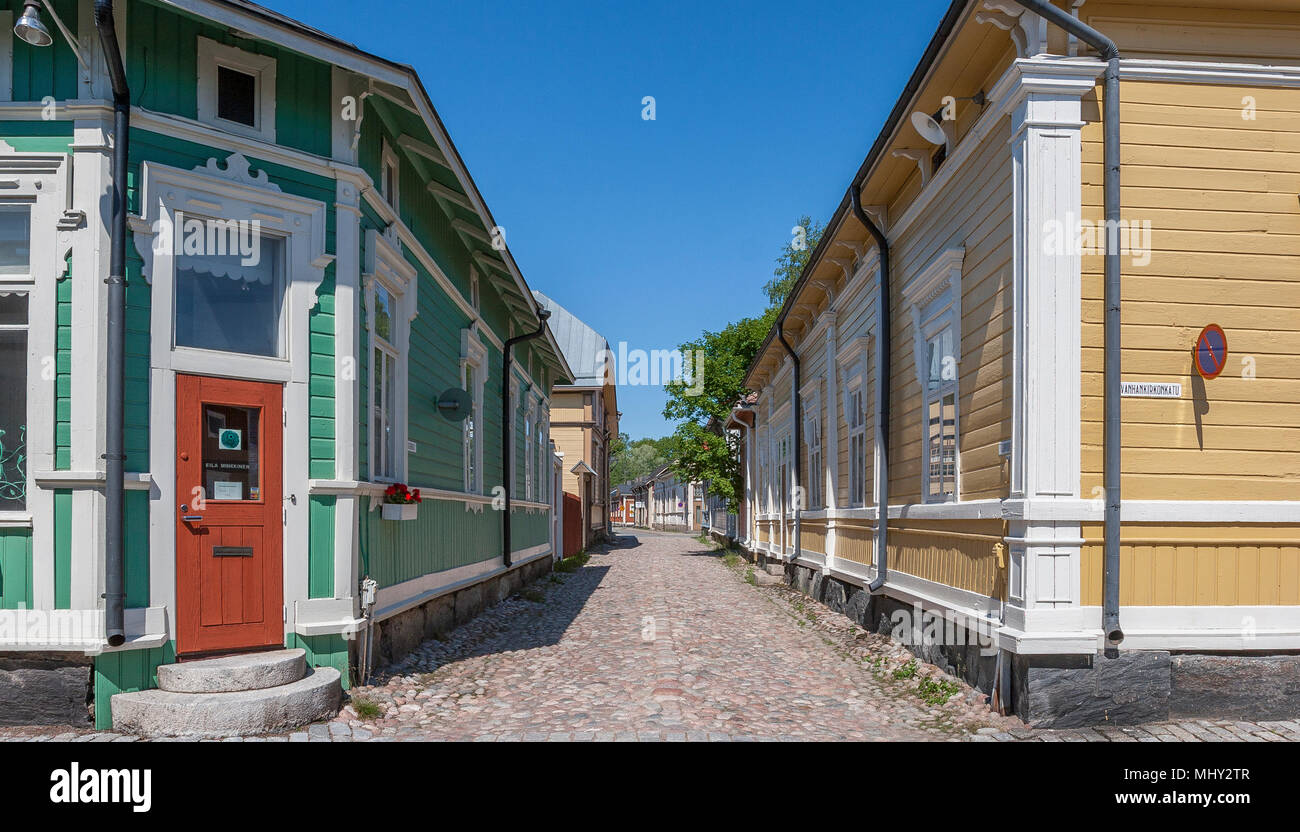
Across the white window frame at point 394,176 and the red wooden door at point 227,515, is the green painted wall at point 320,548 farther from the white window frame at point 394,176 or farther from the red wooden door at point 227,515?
the white window frame at point 394,176

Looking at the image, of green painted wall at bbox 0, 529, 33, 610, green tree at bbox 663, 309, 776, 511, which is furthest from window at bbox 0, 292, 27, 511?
green tree at bbox 663, 309, 776, 511

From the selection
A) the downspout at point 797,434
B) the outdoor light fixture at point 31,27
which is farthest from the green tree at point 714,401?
the outdoor light fixture at point 31,27

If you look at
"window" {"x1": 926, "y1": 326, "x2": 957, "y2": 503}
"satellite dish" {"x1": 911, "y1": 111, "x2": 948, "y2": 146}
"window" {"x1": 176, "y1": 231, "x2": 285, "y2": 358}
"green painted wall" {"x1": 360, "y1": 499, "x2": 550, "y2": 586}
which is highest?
"satellite dish" {"x1": 911, "y1": 111, "x2": 948, "y2": 146}

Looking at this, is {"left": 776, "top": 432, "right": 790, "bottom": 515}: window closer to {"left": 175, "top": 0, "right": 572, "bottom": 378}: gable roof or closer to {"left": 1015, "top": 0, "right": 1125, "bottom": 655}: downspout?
{"left": 175, "top": 0, "right": 572, "bottom": 378}: gable roof

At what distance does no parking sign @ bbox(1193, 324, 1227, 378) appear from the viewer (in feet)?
18.2

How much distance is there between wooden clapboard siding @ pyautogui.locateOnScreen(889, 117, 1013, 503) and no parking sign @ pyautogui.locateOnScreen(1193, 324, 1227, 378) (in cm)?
115

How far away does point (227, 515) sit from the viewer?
5914mm

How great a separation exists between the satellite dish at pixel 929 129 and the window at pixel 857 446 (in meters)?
3.85

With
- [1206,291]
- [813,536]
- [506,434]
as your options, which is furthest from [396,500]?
[813,536]

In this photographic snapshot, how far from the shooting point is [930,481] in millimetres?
7777

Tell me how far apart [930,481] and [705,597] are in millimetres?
7270

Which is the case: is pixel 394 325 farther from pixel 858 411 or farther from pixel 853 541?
pixel 853 541

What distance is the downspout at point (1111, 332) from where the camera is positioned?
17.6 ft

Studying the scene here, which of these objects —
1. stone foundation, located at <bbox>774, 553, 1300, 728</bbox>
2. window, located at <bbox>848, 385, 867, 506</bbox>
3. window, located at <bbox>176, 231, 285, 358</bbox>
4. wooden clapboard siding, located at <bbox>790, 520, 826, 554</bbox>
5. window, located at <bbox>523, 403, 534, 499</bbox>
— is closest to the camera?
stone foundation, located at <bbox>774, 553, 1300, 728</bbox>
